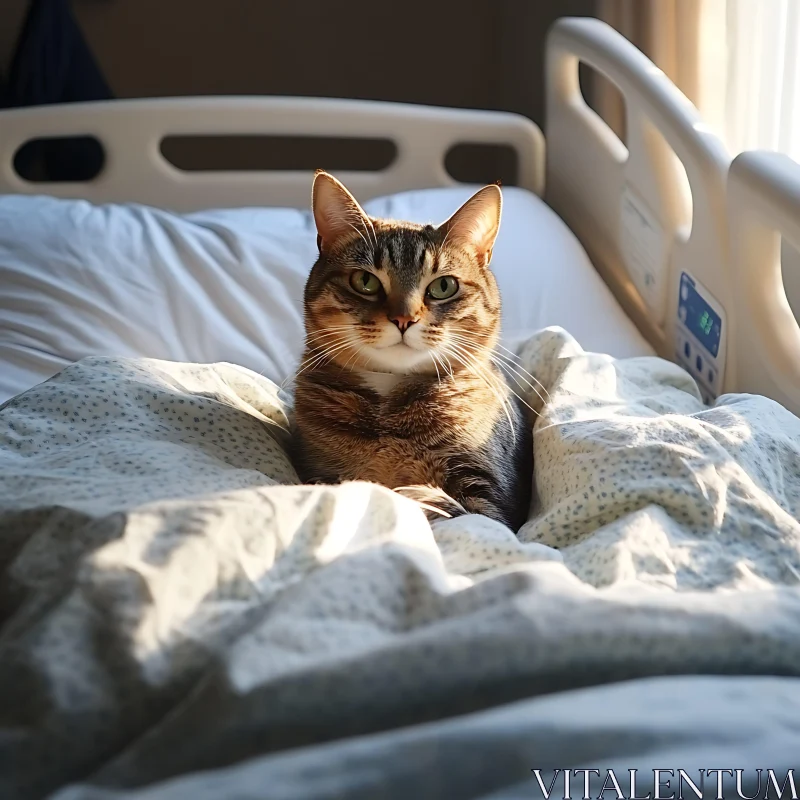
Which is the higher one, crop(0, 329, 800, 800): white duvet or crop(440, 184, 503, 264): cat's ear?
crop(440, 184, 503, 264): cat's ear

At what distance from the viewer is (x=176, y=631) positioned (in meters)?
0.69

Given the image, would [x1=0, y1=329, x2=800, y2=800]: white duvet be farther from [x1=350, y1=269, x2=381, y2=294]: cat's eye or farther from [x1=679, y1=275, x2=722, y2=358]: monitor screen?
[x1=679, y1=275, x2=722, y2=358]: monitor screen

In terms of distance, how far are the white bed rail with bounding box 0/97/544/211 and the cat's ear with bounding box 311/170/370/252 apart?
0.70 m

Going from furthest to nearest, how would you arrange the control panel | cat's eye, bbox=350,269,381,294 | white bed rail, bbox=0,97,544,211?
white bed rail, bbox=0,97,544,211 → the control panel → cat's eye, bbox=350,269,381,294

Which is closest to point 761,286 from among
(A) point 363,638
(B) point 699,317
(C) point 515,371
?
(B) point 699,317

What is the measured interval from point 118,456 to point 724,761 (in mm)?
641

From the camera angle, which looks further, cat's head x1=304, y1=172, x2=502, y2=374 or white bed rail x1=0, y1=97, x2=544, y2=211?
white bed rail x1=0, y1=97, x2=544, y2=211

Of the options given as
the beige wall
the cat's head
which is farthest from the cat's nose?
the beige wall

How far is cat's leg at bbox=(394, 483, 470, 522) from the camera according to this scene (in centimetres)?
116

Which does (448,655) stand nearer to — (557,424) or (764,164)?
(557,424)

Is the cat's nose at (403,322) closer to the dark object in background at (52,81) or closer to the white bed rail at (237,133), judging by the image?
the white bed rail at (237,133)

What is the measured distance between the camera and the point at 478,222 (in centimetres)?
135

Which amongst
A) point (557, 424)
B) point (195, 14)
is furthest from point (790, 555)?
point (195, 14)

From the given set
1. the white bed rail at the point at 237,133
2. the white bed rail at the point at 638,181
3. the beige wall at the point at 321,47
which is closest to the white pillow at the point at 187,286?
→ the white bed rail at the point at 638,181
